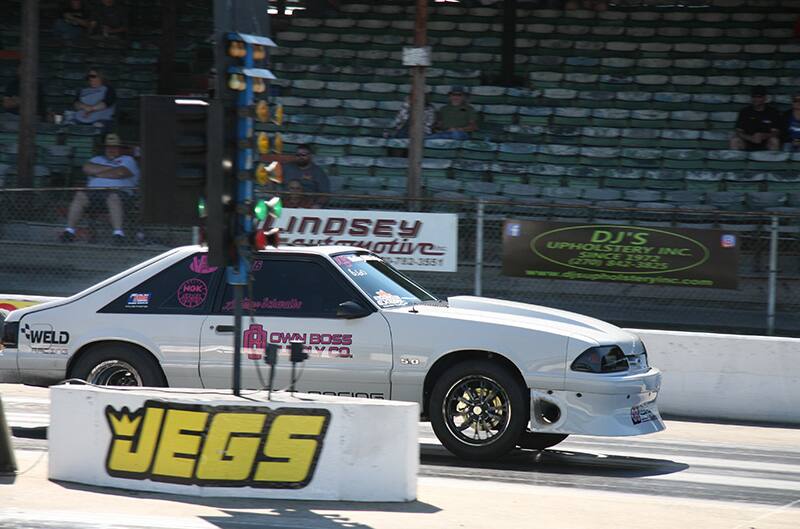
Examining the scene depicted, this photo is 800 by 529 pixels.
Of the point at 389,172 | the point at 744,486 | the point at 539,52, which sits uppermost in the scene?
the point at 539,52

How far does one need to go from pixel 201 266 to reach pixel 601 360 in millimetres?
3102

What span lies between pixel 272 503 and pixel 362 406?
2.52ft

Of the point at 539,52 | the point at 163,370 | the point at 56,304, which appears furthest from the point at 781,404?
the point at 539,52

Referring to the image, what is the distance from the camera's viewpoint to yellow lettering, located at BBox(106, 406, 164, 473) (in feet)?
23.2

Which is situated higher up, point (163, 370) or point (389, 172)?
point (389, 172)

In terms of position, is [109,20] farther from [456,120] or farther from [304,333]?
[304,333]

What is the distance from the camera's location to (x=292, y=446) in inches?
273

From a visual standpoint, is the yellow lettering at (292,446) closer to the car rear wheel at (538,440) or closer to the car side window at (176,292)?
the car side window at (176,292)

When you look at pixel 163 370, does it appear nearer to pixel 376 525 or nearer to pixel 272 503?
pixel 272 503

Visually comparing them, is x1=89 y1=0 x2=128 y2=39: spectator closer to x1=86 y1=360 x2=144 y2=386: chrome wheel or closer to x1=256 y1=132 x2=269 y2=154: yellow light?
x1=86 y1=360 x2=144 y2=386: chrome wheel

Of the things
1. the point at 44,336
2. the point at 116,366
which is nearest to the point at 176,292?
the point at 116,366

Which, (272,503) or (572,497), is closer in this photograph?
(272,503)

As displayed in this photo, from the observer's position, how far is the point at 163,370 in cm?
919

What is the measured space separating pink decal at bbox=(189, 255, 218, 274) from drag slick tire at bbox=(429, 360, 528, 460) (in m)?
1.98
